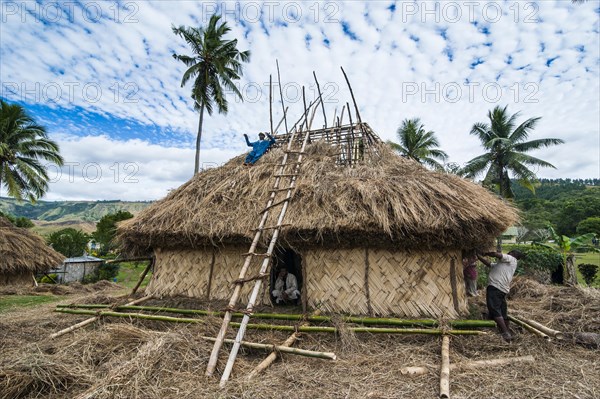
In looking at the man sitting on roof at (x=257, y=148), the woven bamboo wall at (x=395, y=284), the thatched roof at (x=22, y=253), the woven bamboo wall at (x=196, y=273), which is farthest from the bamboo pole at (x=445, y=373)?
the thatched roof at (x=22, y=253)

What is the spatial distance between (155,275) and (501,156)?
20.5 m

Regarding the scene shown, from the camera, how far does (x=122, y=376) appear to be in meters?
3.44

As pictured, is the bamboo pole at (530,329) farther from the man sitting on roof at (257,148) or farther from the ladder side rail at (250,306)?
the man sitting on roof at (257,148)

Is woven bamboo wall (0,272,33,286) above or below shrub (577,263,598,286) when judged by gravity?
below

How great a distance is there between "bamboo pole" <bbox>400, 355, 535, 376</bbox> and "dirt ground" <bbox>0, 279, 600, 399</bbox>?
0.22 feet

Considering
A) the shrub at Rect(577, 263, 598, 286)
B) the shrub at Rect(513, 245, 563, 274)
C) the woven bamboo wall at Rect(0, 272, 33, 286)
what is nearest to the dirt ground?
the shrub at Rect(513, 245, 563, 274)

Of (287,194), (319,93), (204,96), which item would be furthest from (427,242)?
(204,96)

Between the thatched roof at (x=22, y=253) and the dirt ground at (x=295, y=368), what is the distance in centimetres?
1055


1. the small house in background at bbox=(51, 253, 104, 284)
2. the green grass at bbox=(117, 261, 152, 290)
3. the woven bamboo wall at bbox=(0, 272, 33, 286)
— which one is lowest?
the green grass at bbox=(117, 261, 152, 290)

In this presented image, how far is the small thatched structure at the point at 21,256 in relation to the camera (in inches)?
522

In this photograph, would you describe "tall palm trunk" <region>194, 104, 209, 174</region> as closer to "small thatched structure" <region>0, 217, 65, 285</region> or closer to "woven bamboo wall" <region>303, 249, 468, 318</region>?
"small thatched structure" <region>0, 217, 65, 285</region>

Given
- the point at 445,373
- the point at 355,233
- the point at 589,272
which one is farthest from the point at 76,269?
the point at 589,272

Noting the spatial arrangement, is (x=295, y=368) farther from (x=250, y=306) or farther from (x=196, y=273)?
(x=196, y=273)

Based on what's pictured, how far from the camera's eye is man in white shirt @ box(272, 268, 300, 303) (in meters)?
6.41
